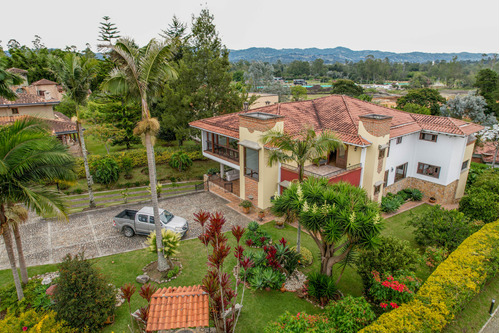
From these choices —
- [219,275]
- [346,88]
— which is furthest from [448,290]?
[346,88]

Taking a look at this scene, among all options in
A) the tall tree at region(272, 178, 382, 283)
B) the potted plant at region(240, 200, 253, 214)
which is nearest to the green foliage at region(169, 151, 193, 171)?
the potted plant at region(240, 200, 253, 214)

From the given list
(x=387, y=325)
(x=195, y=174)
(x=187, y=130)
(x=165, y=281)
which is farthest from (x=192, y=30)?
(x=387, y=325)

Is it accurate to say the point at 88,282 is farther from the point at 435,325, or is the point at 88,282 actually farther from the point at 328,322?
the point at 435,325

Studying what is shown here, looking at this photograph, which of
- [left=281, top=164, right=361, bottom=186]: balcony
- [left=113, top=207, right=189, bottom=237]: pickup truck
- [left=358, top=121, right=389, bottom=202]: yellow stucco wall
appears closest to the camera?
[left=113, top=207, right=189, bottom=237]: pickup truck

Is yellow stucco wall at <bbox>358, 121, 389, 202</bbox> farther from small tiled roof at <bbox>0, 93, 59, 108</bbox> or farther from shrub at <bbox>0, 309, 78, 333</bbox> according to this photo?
small tiled roof at <bbox>0, 93, 59, 108</bbox>

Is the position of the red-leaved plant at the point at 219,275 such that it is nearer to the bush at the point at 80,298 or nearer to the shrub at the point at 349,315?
the shrub at the point at 349,315

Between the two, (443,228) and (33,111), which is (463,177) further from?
(33,111)
